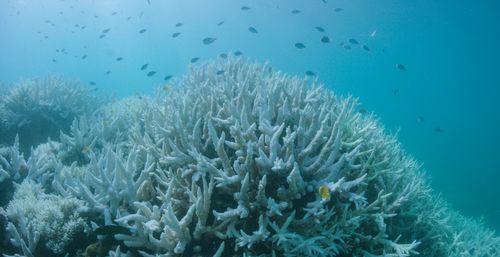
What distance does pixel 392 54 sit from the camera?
3548 inches

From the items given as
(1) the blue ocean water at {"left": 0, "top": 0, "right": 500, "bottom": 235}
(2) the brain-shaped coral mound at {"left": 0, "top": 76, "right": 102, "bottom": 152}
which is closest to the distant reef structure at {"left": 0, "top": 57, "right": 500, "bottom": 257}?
(2) the brain-shaped coral mound at {"left": 0, "top": 76, "right": 102, "bottom": 152}

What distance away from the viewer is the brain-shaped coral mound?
8.65 metres

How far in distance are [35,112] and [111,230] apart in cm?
689

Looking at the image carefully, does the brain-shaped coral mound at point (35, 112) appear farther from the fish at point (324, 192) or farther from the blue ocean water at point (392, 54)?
the blue ocean water at point (392, 54)

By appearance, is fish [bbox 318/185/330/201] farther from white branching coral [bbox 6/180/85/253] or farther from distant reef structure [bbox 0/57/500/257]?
white branching coral [bbox 6/180/85/253]

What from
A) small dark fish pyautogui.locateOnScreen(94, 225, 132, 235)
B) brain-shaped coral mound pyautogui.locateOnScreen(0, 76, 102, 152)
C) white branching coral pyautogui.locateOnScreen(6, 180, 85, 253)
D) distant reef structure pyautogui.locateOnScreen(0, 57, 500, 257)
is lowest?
brain-shaped coral mound pyautogui.locateOnScreen(0, 76, 102, 152)

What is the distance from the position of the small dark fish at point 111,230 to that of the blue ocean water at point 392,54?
23.8 m

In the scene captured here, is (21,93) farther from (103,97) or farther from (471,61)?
(471,61)

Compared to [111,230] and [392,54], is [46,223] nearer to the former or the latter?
[111,230]

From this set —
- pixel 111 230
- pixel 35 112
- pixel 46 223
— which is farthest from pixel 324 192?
pixel 35 112

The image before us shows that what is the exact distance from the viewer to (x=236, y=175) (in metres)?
3.42

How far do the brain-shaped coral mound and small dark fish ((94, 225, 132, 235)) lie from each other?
605 cm

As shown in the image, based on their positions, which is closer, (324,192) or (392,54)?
(324,192)

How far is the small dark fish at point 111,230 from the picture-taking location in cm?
350
